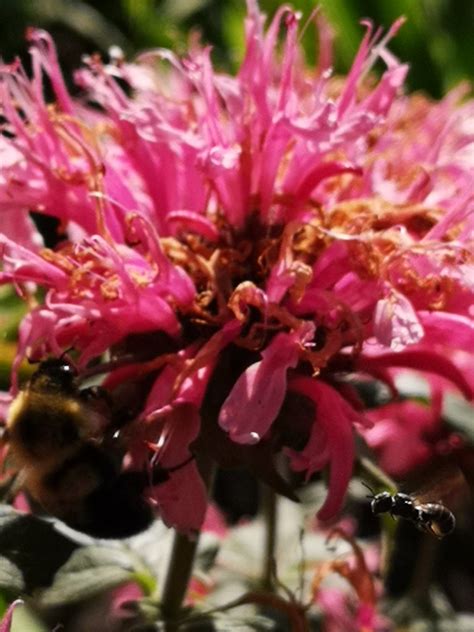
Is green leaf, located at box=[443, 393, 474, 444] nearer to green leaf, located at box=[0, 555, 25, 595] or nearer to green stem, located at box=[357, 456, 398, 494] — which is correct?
green stem, located at box=[357, 456, 398, 494]

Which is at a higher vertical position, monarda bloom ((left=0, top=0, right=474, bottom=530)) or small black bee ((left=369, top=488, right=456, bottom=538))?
monarda bloom ((left=0, top=0, right=474, bottom=530))

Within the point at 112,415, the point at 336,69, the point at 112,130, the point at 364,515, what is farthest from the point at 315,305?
the point at 336,69

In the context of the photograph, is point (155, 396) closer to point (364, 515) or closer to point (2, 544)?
point (2, 544)

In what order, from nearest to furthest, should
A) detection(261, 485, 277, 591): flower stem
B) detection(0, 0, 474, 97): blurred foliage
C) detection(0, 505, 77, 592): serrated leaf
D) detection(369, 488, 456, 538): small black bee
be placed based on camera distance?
detection(369, 488, 456, 538): small black bee, detection(0, 505, 77, 592): serrated leaf, detection(261, 485, 277, 591): flower stem, detection(0, 0, 474, 97): blurred foliage

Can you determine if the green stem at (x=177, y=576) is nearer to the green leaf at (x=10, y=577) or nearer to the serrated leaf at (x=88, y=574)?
the serrated leaf at (x=88, y=574)

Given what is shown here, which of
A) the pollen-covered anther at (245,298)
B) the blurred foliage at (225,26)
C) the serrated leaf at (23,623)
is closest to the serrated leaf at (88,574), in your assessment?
the serrated leaf at (23,623)

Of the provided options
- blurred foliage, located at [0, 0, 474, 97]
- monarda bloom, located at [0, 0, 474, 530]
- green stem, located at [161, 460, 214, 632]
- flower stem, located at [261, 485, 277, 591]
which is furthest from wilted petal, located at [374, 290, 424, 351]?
blurred foliage, located at [0, 0, 474, 97]

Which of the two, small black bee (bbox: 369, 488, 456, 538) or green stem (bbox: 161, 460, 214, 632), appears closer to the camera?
small black bee (bbox: 369, 488, 456, 538)
